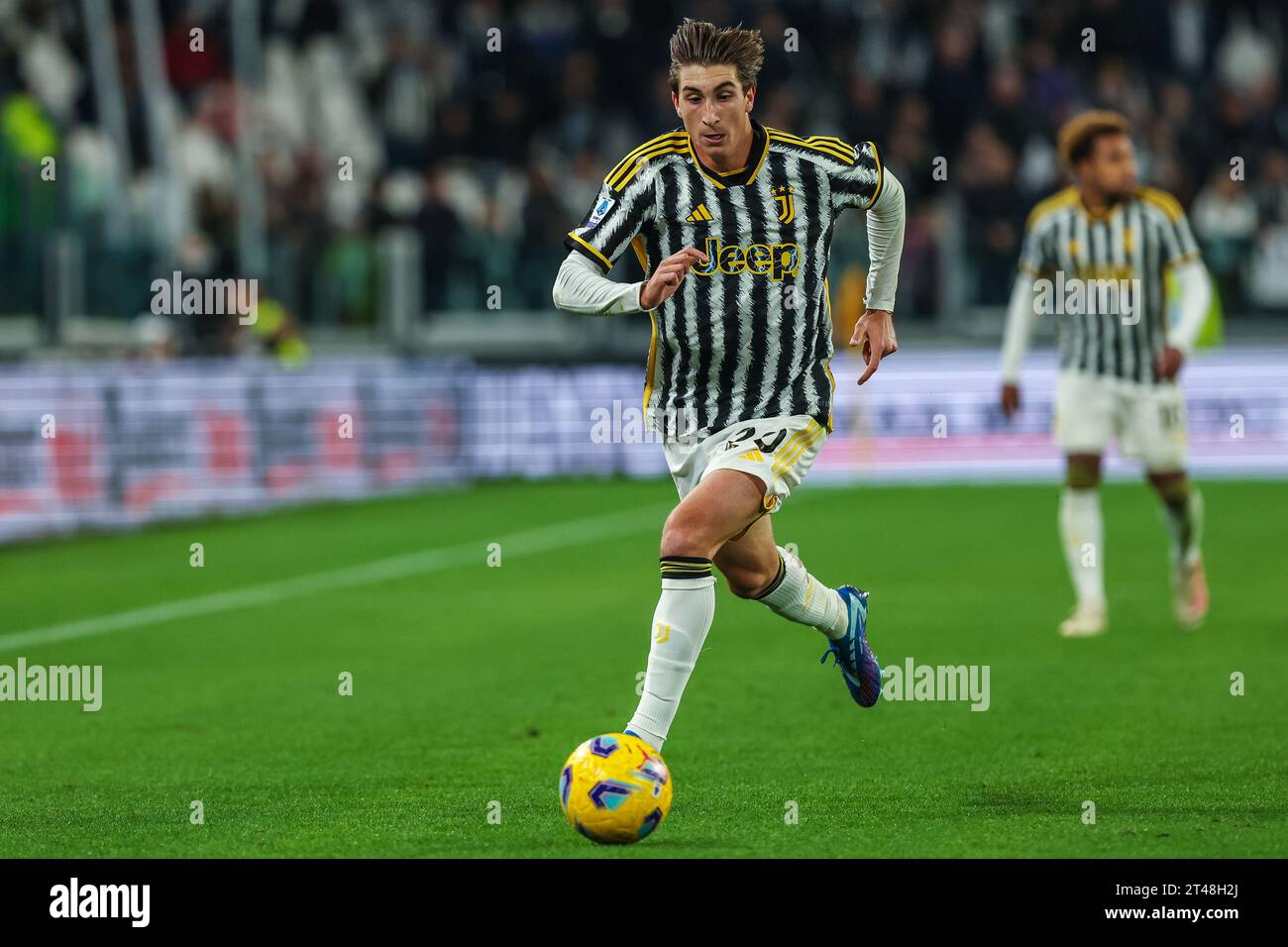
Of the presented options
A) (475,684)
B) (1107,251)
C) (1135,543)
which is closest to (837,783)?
(475,684)

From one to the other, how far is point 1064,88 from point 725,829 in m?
19.2

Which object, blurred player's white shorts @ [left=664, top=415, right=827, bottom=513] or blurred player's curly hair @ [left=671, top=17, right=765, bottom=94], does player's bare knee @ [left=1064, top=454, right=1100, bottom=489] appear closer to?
blurred player's white shorts @ [left=664, top=415, right=827, bottom=513]

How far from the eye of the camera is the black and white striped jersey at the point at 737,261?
262 inches

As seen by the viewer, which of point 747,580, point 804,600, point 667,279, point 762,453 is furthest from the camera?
point 804,600

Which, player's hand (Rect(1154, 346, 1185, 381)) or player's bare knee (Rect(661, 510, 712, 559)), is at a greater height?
player's hand (Rect(1154, 346, 1185, 381))

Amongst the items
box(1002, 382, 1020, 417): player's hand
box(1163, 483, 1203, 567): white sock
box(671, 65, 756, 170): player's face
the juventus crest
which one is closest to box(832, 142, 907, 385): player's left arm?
the juventus crest

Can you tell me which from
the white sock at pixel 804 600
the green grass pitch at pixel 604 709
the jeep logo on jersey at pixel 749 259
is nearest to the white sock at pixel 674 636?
the green grass pitch at pixel 604 709

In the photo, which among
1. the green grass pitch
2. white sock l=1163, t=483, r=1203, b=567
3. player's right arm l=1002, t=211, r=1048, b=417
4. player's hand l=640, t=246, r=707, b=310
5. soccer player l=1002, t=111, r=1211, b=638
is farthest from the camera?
white sock l=1163, t=483, r=1203, b=567

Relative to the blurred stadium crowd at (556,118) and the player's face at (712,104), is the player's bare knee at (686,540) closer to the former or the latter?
the player's face at (712,104)

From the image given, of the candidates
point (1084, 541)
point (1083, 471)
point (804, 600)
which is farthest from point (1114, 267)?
point (804, 600)

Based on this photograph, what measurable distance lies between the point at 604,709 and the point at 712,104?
2.95 m

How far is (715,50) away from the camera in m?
6.48

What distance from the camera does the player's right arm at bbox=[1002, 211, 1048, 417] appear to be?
34.8 feet

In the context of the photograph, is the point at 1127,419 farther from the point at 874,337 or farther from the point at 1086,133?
the point at 874,337
